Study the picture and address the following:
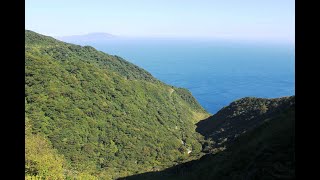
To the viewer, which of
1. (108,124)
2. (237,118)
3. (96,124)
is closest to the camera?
(96,124)

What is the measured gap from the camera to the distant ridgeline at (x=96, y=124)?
201 feet

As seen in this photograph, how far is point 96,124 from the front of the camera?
255ft

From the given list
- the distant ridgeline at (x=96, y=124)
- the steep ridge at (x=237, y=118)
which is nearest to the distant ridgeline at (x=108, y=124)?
the distant ridgeline at (x=96, y=124)

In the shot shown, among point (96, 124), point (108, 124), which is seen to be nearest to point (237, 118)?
point (108, 124)

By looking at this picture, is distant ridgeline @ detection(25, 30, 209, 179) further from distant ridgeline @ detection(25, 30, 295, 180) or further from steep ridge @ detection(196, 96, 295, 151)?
steep ridge @ detection(196, 96, 295, 151)

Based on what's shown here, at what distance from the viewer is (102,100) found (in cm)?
8869

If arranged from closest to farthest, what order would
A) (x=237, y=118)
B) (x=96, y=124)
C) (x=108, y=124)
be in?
1. (x=96, y=124)
2. (x=108, y=124)
3. (x=237, y=118)

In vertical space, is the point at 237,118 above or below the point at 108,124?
above

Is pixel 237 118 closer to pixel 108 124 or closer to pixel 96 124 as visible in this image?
pixel 108 124

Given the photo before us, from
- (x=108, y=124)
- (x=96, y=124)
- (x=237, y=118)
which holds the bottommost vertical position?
(x=108, y=124)

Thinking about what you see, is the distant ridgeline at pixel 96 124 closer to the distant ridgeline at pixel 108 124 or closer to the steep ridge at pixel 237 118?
the distant ridgeline at pixel 108 124
